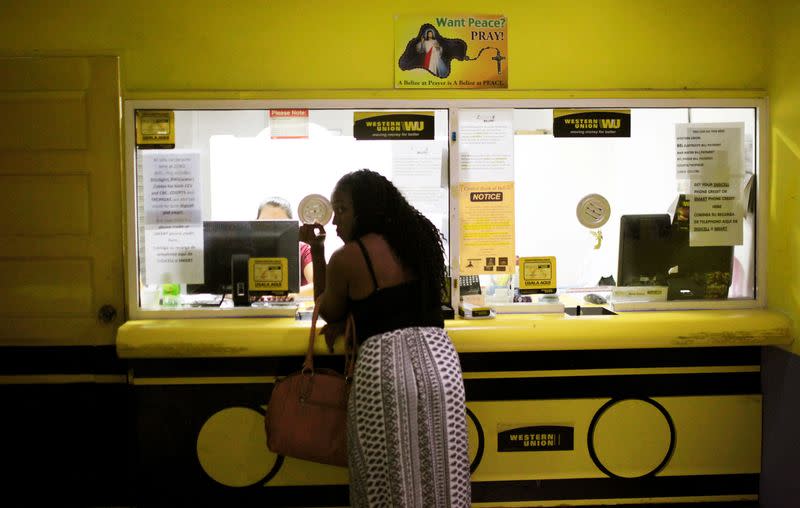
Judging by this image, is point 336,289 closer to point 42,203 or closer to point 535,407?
A: point 535,407

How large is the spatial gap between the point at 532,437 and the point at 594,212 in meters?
1.25

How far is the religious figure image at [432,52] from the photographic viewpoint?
284 centimetres

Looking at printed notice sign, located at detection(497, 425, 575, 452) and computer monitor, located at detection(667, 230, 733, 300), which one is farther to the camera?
computer monitor, located at detection(667, 230, 733, 300)

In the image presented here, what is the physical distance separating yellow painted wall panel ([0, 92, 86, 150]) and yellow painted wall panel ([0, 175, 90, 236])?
0.16 meters

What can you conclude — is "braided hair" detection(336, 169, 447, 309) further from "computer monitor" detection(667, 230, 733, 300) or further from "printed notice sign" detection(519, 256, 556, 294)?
"computer monitor" detection(667, 230, 733, 300)

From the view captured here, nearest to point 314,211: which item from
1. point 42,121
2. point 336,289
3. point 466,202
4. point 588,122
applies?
point 466,202

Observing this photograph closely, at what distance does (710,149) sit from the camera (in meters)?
3.03

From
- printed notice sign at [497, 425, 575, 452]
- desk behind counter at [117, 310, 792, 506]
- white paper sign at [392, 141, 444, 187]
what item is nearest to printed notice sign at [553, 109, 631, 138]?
white paper sign at [392, 141, 444, 187]

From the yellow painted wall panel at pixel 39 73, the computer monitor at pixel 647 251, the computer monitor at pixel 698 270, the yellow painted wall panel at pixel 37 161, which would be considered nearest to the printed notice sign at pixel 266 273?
the yellow painted wall panel at pixel 37 161

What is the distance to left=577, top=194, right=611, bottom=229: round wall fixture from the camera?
10.5 ft

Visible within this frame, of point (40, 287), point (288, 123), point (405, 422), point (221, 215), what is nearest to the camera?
point (405, 422)

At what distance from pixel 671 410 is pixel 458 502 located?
1.31 m

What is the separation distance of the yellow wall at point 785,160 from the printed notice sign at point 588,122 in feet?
2.33

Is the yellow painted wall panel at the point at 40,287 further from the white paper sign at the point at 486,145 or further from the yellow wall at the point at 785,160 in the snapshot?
the yellow wall at the point at 785,160
